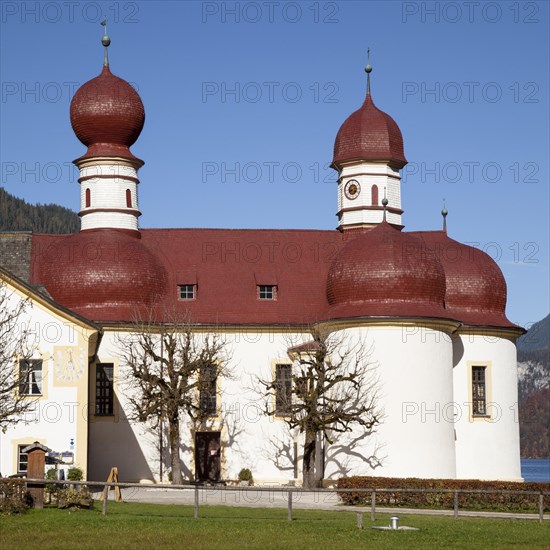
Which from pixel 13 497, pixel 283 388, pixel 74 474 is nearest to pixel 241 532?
pixel 13 497

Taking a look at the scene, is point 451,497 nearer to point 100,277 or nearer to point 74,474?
point 74,474

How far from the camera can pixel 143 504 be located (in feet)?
112

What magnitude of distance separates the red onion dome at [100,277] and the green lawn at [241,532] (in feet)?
48.8

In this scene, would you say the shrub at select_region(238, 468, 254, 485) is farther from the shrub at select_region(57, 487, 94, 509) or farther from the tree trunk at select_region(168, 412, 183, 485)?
the shrub at select_region(57, 487, 94, 509)

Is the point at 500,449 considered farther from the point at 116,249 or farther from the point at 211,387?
the point at 116,249

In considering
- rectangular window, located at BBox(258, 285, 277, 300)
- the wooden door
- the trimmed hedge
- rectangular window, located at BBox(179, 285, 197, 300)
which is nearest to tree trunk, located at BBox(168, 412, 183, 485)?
the wooden door

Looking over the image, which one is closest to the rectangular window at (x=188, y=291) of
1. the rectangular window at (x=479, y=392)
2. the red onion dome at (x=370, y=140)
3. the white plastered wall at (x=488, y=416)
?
the red onion dome at (x=370, y=140)

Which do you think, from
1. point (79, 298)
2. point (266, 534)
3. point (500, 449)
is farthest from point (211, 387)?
point (266, 534)

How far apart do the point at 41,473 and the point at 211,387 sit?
16007 millimetres

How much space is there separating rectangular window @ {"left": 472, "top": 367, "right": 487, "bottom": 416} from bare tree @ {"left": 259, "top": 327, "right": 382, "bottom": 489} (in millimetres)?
5887

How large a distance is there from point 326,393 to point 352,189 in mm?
10153

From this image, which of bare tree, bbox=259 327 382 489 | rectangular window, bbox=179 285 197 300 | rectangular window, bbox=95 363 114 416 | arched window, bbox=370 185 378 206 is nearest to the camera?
bare tree, bbox=259 327 382 489

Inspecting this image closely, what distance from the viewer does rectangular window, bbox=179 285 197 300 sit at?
156 ft

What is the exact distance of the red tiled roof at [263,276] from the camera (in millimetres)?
44188
